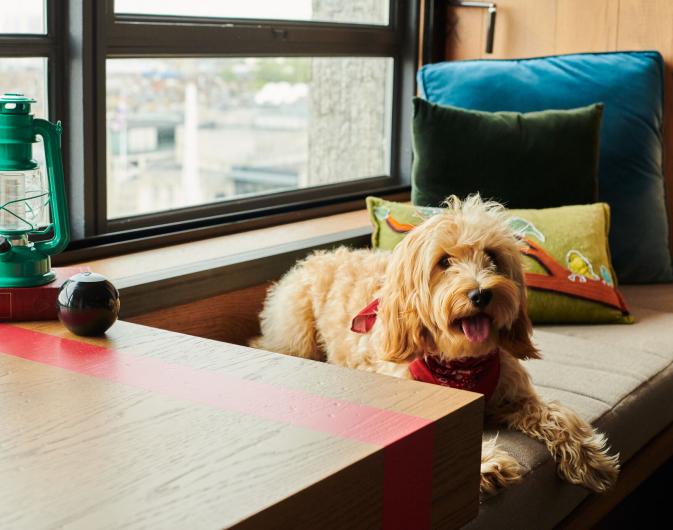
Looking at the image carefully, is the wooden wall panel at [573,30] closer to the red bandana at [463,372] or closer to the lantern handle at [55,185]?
the red bandana at [463,372]

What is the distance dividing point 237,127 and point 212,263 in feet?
2.27

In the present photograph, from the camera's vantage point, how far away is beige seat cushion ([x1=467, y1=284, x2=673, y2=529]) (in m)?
1.73

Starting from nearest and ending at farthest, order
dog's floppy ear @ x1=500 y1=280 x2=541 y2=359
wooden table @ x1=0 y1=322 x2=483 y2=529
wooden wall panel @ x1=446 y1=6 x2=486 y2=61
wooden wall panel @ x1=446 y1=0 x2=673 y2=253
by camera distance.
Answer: wooden table @ x1=0 y1=322 x2=483 y2=529 → dog's floppy ear @ x1=500 y1=280 x2=541 y2=359 → wooden wall panel @ x1=446 y1=0 x2=673 y2=253 → wooden wall panel @ x1=446 y1=6 x2=486 y2=61

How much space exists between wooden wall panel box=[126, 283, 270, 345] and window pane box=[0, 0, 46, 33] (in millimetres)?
705

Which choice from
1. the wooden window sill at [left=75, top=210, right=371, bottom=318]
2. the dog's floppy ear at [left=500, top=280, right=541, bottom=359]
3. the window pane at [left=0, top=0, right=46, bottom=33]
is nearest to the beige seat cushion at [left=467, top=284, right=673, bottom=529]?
the dog's floppy ear at [left=500, top=280, right=541, bottom=359]

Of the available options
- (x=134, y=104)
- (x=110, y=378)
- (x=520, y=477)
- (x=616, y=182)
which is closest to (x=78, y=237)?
(x=134, y=104)

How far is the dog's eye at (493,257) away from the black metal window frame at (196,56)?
997 millimetres

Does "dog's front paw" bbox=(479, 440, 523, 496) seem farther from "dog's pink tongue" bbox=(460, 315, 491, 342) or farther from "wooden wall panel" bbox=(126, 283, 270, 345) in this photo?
"wooden wall panel" bbox=(126, 283, 270, 345)

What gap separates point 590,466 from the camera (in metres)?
1.86

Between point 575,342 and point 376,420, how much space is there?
126cm

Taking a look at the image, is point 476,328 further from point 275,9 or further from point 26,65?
point 275,9

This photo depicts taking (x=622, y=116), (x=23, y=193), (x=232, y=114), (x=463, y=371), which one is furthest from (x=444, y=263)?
(x=622, y=116)

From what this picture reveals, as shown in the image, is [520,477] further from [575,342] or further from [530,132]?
[530,132]

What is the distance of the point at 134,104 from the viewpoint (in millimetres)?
2506
